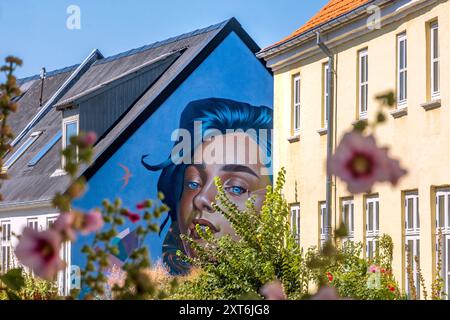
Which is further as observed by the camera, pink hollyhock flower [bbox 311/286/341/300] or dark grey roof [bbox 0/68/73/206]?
dark grey roof [bbox 0/68/73/206]

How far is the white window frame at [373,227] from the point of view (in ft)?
60.5

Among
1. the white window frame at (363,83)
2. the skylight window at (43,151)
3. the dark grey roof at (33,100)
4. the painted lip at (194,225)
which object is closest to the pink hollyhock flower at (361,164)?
the white window frame at (363,83)

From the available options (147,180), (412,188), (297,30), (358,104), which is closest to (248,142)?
(147,180)

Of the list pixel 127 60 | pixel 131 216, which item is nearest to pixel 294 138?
pixel 127 60

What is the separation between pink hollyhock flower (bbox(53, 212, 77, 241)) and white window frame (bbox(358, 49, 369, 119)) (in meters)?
16.7

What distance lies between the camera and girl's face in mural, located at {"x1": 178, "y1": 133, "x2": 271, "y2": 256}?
30.6 metres

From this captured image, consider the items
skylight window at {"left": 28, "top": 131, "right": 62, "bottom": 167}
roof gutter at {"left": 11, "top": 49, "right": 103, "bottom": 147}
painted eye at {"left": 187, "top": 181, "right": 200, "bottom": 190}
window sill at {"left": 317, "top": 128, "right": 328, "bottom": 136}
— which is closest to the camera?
window sill at {"left": 317, "top": 128, "right": 328, "bottom": 136}

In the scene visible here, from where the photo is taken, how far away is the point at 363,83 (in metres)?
19.5

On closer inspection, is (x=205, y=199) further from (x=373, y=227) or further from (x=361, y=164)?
(x=361, y=164)

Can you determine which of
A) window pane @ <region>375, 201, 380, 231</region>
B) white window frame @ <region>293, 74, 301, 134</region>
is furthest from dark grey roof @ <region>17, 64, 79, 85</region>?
window pane @ <region>375, 201, 380, 231</region>

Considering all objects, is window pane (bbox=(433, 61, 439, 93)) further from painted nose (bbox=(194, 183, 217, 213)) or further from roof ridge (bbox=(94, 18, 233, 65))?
roof ridge (bbox=(94, 18, 233, 65))

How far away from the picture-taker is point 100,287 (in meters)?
3.29

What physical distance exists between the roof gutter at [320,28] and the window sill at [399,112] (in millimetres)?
1636

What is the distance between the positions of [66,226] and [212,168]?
28.4 meters
